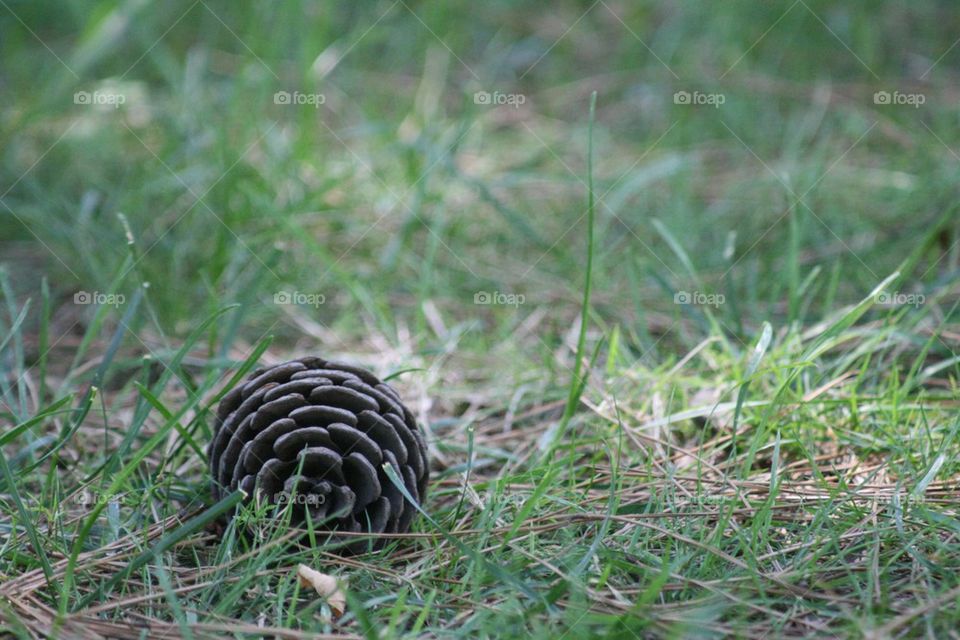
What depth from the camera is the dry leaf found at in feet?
4.36

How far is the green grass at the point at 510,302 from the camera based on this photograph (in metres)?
1.36

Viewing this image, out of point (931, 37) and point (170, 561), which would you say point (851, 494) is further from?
point (931, 37)

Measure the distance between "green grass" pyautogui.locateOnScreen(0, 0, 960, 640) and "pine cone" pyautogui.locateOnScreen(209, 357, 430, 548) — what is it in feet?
0.21

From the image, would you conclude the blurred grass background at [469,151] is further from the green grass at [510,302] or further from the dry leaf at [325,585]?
the dry leaf at [325,585]

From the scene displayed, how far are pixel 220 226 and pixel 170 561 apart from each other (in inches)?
45.4

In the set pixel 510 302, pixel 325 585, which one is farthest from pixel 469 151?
pixel 325 585

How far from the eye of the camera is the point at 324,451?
4.77 ft

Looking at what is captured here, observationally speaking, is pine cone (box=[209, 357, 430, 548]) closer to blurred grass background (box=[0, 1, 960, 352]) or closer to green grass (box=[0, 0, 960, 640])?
green grass (box=[0, 0, 960, 640])

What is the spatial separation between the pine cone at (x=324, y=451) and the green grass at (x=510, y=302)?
63mm

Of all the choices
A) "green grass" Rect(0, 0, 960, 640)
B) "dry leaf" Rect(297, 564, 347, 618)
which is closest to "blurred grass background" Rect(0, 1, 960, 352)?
"green grass" Rect(0, 0, 960, 640)

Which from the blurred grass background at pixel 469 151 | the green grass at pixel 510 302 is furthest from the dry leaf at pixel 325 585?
the blurred grass background at pixel 469 151

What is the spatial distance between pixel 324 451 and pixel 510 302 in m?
1.02

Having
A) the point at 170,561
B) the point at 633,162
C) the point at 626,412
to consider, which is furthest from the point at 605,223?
the point at 170,561

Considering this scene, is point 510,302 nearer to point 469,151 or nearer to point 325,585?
point 469,151
